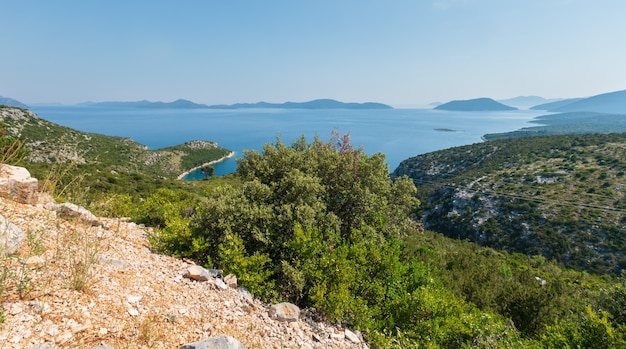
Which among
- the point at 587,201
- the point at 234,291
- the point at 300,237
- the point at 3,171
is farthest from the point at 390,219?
the point at 587,201

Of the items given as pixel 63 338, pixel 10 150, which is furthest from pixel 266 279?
pixel 10 150

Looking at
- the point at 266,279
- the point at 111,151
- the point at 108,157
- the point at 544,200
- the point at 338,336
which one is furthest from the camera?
the point at 111,151

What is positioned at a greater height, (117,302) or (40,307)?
(40,307)

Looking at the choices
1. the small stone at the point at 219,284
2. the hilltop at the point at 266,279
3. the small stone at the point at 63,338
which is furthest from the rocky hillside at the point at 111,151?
the small stone at the point at 63,338

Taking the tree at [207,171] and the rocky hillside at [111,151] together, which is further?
the tree at [207,171]

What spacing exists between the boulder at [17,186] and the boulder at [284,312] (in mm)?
6678

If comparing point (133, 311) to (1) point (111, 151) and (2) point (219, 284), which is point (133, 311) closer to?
(2) point (219, 284)

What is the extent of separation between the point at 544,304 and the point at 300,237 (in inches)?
382

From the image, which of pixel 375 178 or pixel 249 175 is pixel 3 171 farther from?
pixel 375 178

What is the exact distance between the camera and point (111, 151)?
81562 millimetres

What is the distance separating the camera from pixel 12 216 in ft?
18.8

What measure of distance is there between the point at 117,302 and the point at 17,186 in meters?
5.15

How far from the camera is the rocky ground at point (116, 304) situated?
11.8 feet

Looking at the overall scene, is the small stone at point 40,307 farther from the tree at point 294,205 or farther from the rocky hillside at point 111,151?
the rocky hillside at point 111,151
